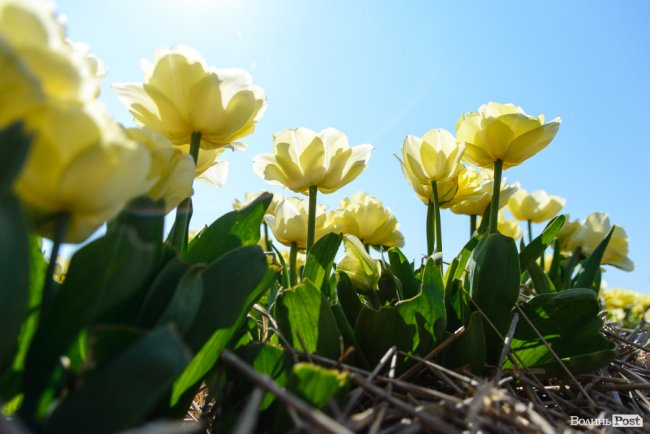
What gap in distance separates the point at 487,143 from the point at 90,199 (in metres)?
1.14

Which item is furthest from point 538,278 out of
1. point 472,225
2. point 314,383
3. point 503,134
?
point 314,383

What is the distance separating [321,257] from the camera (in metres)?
1.21

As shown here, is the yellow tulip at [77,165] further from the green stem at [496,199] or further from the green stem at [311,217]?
the green stem at [496,199]

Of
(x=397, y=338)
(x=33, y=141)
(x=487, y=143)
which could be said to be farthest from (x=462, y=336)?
(x=33, y=141)

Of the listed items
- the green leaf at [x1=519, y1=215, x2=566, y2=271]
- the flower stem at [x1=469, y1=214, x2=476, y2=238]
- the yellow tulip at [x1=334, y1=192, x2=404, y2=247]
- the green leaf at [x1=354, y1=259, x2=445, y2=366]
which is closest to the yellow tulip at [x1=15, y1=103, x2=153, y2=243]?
the green leaf at [x1=354, y1=259, x2=445, y2=366]

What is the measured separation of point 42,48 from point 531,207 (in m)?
2.39

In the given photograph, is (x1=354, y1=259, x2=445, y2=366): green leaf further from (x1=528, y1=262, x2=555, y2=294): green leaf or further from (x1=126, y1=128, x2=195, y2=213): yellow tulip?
(x1=528, y1=262, x2=555, y2=294): green leaf

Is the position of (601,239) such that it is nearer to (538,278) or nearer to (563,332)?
(538,278)

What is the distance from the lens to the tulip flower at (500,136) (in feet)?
4.66

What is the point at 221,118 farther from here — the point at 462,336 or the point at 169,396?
the point at 462,336

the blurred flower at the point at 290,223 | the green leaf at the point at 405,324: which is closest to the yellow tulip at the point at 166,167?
the green leaf at the point at 405,324

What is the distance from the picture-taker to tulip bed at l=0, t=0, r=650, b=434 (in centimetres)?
49

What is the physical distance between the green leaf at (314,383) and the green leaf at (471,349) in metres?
0.48

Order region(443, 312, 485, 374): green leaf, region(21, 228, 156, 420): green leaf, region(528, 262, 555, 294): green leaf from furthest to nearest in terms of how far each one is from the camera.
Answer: region(528, 262, 555, 294): green leaf, region(443, 312, 485, 374): green leaf, region(21, 228, 156, 420): green leaf
